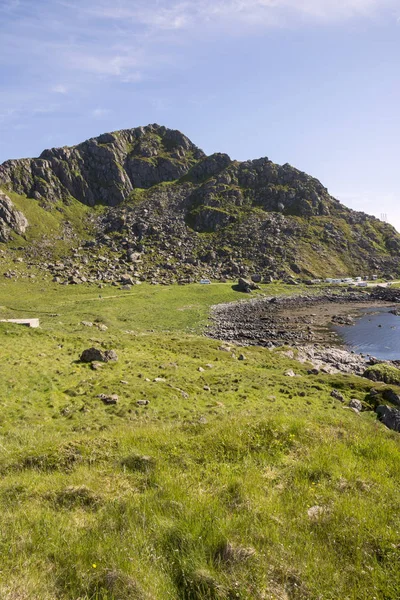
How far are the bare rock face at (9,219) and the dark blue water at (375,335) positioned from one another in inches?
5914

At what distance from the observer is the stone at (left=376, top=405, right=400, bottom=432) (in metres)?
23.1

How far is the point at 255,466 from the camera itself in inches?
363

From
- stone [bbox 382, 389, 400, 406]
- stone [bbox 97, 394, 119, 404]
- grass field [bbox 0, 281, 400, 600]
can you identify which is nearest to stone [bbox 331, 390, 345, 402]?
stone [bbox 382, 389, 400, 406]

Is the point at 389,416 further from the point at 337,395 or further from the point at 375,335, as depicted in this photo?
the point at 375,335

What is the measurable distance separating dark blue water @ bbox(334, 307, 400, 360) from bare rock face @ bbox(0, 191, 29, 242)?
493 ft

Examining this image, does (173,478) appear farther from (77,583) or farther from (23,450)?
(23,450)

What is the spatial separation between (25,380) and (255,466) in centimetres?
2161

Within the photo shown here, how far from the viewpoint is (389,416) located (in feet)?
78.6

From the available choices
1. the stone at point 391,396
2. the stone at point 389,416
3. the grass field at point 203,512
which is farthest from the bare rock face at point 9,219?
the stone at point 389,416

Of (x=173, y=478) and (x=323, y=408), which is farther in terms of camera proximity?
(x=323, y=408)

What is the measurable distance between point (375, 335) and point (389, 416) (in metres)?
48.0

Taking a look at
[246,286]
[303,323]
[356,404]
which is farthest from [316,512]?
[246,286]

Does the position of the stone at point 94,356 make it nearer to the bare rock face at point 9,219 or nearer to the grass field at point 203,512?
the grass field at point 203,512

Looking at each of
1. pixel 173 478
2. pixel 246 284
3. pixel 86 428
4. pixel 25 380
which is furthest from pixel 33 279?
pixel 173 478
